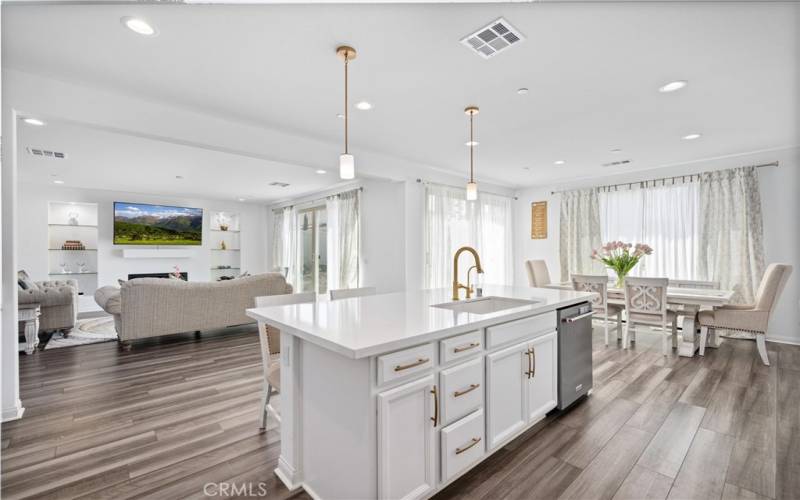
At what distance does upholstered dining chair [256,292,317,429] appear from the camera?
2.30 meters

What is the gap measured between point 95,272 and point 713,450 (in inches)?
370

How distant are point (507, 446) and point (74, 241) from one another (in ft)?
28.1

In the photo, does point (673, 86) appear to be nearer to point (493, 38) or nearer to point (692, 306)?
point (493, 38)

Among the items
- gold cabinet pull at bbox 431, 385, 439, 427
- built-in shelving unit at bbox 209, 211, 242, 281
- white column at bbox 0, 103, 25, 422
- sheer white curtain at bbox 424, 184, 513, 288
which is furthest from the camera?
built-in shelving unit at bbox 209, 211, 242, 281

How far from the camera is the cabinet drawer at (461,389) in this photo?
1704mm

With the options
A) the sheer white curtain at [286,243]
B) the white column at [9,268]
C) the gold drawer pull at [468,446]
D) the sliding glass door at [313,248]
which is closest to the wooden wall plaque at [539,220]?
the sliding glass door at [313,248]

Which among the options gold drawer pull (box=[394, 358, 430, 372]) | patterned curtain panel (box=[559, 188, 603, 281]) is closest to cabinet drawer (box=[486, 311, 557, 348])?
gold drawer pull (box=[394, 358, 430, 372])

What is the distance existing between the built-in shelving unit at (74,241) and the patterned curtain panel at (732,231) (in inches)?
416

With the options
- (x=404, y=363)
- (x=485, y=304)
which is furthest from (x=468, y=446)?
(x=485, y=304)

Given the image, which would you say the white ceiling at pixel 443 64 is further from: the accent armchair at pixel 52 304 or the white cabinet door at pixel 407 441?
the accent armchair at pixel 52 304

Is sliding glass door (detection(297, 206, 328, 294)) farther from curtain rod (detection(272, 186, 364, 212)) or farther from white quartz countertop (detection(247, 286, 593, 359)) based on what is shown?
white quartz countertop (detection(247, 286, 593, 359))

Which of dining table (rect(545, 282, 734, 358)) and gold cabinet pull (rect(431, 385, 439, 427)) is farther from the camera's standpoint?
dining table (rect(545, 282, 734, 358))

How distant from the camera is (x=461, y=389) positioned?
70.1 inches

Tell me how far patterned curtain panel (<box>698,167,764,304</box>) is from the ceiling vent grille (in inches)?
339
